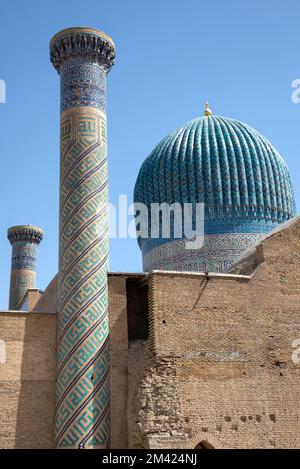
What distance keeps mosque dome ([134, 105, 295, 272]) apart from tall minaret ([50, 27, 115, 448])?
15.3ft

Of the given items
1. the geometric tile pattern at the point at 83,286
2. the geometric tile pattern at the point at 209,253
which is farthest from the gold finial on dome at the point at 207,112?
the geometric tile pattern at the point at 83,286

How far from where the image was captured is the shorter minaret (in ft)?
63.4

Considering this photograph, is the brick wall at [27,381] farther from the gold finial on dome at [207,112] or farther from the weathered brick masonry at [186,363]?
the gold finial on dome at [207,112]

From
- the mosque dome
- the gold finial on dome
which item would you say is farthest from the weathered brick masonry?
the gold finial on dome

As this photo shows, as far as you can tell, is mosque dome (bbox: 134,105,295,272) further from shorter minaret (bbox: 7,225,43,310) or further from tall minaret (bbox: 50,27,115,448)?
tall minaret (bbox: 50,27,115,448)

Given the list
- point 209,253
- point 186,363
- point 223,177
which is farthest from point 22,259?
Result: point 186,363

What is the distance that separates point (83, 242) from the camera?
35.3ft

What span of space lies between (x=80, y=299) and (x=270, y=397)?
331 centimetres

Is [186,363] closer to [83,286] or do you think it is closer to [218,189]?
[83,286]

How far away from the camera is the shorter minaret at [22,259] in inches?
760

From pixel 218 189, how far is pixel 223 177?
0.33 meters

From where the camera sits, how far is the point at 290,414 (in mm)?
10695
